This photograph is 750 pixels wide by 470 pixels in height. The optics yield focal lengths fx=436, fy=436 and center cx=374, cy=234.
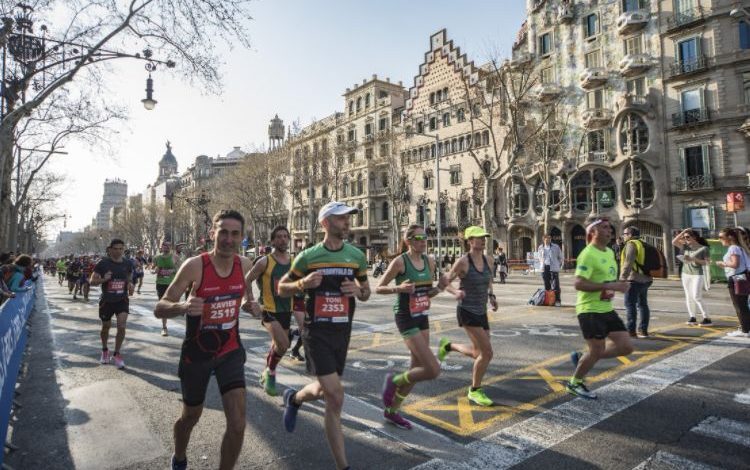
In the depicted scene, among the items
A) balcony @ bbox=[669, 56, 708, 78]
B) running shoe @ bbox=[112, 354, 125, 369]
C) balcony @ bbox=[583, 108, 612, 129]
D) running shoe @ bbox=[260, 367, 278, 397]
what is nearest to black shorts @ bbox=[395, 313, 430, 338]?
running shoe @ bbox=[260, 367, 278, 397]

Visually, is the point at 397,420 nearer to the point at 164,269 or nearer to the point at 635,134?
the point at 164,269

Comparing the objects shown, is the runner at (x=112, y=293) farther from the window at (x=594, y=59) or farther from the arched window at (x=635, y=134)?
the window at (x=594, y=59)

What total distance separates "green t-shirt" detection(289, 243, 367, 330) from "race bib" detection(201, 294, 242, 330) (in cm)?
57

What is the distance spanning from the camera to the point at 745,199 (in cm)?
2517

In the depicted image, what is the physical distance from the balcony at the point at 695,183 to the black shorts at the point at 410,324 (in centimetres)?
2942

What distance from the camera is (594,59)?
106 ft

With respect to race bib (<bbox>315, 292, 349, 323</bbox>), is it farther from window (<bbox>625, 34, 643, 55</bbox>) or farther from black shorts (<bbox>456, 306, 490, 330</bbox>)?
window (<bbox>625, 34, 643, 55</bbox>)

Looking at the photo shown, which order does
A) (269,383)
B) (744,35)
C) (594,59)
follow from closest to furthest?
(269,383) → (744,35) → (594,59)

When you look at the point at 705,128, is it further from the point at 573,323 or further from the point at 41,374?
the point at 41,374

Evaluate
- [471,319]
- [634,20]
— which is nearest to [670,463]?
[471,319]

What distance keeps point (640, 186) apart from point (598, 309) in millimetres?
29220

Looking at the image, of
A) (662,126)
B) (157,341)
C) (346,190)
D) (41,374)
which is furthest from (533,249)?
(41,374)

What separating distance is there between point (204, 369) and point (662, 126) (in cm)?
3365

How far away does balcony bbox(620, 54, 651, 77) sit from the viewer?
1150 inches
